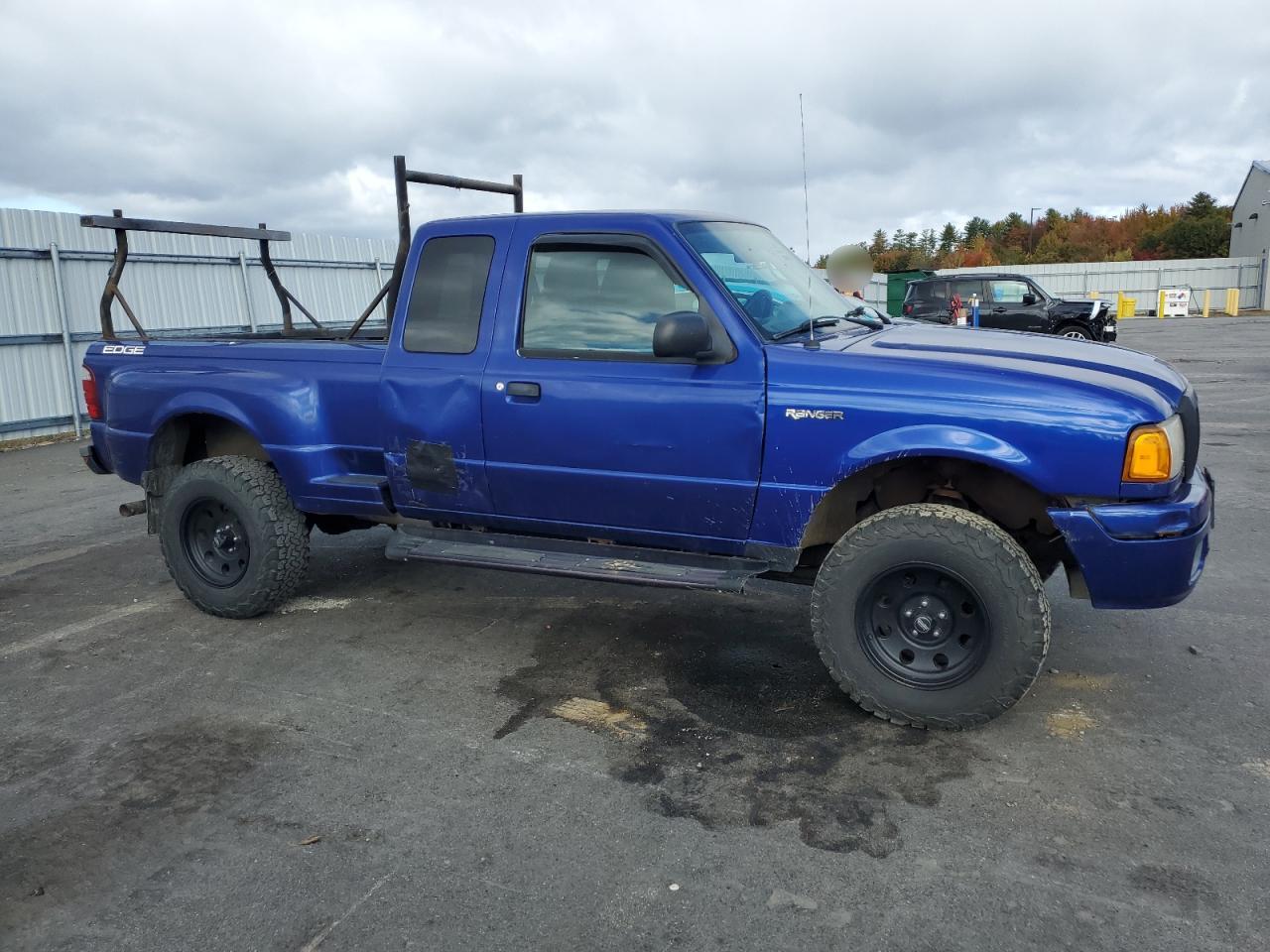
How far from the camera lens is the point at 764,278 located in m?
4.49

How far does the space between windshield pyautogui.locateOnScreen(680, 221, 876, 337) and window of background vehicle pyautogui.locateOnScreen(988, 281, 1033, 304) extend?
18.1 meters

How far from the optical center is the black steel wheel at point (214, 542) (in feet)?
17.5

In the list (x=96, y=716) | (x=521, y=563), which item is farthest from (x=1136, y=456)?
(x=96, y=716)

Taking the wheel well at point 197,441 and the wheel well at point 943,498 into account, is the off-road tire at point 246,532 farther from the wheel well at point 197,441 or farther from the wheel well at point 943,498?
the wheel well at point 943,498

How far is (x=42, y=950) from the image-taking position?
8.78 ft

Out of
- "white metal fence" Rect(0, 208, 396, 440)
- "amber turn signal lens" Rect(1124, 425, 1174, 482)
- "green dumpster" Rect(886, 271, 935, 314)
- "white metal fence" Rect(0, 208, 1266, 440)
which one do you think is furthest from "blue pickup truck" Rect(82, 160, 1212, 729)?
"green dumpster" Rect(886, 271, 935, 314)

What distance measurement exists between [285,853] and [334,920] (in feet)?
1.41

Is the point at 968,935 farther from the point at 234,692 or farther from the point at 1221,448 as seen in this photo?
the point at 1221,448

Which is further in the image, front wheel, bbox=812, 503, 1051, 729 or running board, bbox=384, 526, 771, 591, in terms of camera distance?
running board, bbox=384, 526, 771, 591

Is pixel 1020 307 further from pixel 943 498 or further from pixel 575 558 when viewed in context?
pixel 575 558

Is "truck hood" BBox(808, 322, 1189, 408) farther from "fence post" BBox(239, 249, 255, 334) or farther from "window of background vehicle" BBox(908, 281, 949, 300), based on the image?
"window of background vehicle" BBox(908, 281, 949, 300)

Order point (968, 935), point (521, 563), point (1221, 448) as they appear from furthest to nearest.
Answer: point (1221, 448) → point (521, 563) → point (968, 935)

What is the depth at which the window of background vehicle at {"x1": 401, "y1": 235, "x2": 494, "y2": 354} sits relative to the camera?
464cm

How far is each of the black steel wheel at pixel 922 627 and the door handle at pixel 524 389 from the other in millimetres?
1655
